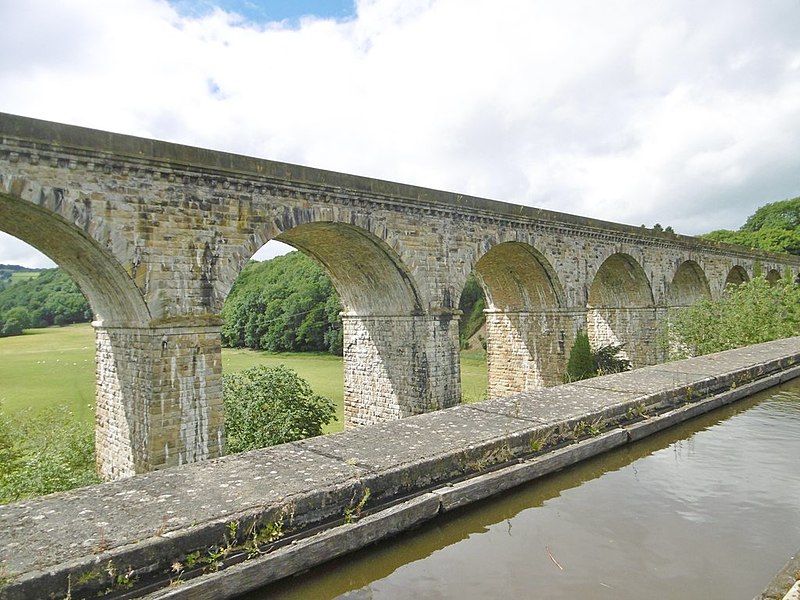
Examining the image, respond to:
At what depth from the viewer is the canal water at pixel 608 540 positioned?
239 centimetres

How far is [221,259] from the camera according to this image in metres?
9.77

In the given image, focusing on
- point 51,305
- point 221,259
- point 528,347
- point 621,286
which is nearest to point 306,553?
point 221,259

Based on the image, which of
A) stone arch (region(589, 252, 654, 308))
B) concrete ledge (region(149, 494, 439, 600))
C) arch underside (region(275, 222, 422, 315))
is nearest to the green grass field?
arch underside (region(275, 222, 422, 315))

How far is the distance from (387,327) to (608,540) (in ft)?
37.4

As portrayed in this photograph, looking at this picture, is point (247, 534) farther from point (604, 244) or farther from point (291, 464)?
point (604, 244)

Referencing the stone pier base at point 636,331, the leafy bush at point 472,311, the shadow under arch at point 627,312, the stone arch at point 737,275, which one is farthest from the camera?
the leafy bush at point 472,311

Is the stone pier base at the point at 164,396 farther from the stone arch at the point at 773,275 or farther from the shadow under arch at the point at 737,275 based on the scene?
the stone arch at the point at 773,275

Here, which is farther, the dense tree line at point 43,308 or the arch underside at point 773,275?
the dense tree line at point 43,308

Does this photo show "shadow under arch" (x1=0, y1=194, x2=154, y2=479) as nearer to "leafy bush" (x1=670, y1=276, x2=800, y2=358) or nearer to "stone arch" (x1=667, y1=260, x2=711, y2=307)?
"leafy bush" (x1=670, y1=276, x2=800, y2=358)

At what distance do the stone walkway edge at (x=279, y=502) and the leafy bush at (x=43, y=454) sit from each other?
8.41 meters

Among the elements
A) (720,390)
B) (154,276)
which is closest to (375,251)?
(154,276)

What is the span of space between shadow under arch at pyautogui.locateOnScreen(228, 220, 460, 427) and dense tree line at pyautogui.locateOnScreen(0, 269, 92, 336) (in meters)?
48.6

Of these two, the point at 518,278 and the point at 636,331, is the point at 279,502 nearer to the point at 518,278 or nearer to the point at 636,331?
the point at 518,278

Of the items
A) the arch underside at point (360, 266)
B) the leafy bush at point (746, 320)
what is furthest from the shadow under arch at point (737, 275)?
the arch underside at point (360, 266)
